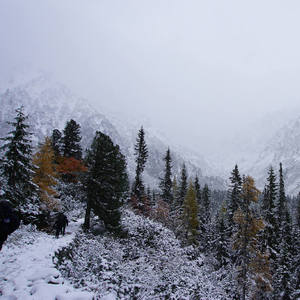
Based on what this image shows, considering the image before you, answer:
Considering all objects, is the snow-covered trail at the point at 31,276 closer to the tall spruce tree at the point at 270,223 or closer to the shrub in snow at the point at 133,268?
the shrub in snow at the point at 133,268

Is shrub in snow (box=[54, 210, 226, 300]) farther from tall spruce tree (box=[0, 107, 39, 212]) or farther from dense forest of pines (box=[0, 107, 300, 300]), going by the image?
tall spruce tree (box=[0, 107, 39, 212])

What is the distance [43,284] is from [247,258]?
23215 millimetres

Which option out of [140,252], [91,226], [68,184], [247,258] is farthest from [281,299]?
[68,184]

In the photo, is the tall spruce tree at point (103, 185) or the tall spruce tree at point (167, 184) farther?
the tall spruce tree at point (167, 184)

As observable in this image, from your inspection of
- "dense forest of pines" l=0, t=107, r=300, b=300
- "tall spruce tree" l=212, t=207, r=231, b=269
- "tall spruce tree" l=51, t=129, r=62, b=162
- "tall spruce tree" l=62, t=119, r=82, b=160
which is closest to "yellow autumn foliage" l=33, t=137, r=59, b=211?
"dense forest of pines" l=0, t=107, r=300, b=300

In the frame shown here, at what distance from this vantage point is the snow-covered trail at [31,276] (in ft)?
27.8

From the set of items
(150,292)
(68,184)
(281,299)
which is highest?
(68,184)

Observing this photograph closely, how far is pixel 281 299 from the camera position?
3084cm

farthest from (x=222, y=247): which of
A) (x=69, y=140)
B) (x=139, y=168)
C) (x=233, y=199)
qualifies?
(x=69, y=140)

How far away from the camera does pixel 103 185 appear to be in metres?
26.0

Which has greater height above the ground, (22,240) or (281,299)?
(22,240)

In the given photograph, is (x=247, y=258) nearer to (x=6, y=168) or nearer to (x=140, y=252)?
(x=140, y=252)

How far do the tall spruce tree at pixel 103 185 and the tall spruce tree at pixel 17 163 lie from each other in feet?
18.8

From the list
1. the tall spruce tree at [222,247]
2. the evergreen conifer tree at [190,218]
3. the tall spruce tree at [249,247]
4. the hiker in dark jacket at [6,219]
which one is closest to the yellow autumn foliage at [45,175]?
the tall spruce tree at [249,247]
